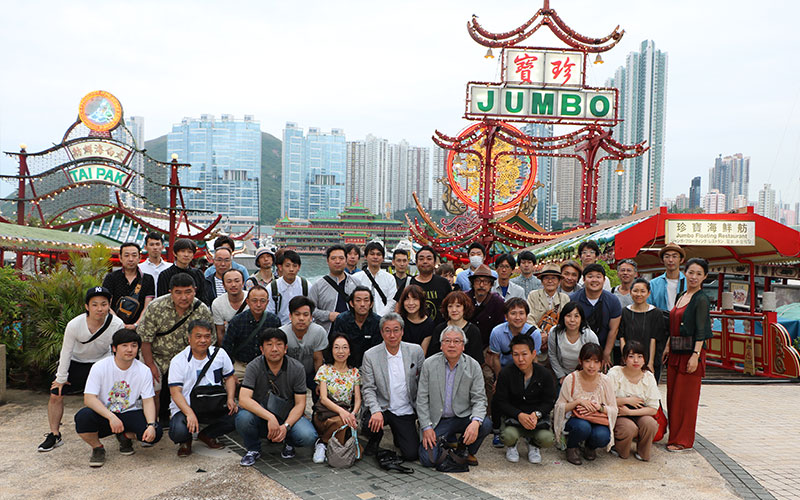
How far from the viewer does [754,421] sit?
5.81 metres

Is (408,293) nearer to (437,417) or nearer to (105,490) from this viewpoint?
(437,417)

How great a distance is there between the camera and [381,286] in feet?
18.3


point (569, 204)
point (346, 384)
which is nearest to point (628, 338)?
point (346, 384)

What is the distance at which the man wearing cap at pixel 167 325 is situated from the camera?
15.3 feet

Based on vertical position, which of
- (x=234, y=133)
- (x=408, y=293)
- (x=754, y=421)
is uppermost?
(x=234, y=133)

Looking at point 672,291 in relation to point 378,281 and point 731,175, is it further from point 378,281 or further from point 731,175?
point 731,175

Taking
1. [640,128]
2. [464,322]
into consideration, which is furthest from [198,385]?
[640,128]

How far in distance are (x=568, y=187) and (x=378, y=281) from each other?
31.4 metres

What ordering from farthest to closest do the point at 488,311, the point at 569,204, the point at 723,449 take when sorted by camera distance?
the point at 569,204 → the point at 488,311 → the point at 723,449

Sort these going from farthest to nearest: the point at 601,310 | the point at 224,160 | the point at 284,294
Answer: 1. the point at 224,160
2. the point at 284,294
3. the point at 601,310

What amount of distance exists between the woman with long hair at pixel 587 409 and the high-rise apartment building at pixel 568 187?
3078 cm

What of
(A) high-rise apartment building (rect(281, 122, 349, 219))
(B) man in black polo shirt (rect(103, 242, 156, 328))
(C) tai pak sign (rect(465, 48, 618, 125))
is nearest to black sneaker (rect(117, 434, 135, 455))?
(B) man in black polo shirt (rect(103, 242, 156, 328))

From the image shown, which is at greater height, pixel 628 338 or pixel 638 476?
pixel 628 338

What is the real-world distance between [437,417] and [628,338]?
196 centimetres
